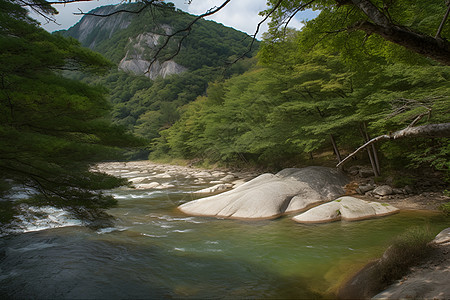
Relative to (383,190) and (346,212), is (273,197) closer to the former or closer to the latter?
(346,212)

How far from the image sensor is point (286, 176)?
39.3ft

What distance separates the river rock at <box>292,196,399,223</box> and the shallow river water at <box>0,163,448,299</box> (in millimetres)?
375

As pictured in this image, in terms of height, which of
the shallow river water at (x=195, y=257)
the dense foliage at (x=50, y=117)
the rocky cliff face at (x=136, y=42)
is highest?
the rocky cliff face at (x=136, y=42)

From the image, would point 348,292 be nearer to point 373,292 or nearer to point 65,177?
point 373,292

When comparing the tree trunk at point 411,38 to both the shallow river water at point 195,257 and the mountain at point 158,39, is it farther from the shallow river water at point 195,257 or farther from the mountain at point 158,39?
the shallow river water at point 195,257

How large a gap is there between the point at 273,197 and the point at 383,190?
435cm

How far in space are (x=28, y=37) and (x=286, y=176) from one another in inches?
400

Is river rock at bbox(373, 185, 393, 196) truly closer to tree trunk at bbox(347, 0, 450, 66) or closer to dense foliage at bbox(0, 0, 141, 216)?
tree trunk at bbox(347, 0, 450, 66)

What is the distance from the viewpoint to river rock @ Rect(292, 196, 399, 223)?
770cm

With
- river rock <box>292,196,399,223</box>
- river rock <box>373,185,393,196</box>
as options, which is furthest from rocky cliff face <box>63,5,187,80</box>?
river rock <box>373,185,393,196</box>

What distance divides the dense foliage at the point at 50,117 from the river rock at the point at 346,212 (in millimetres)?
5556

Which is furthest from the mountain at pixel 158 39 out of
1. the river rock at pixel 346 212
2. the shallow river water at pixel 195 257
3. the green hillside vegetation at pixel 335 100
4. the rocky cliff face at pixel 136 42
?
the river rock at pixel 346 212

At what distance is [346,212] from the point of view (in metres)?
7.81

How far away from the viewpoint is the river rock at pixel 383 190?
32.6 feet
